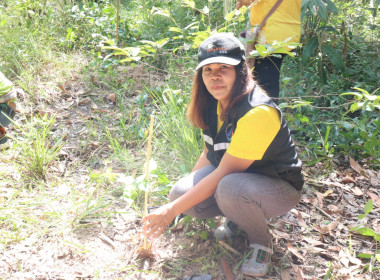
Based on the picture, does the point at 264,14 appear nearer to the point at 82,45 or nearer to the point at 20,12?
the point at 82,45

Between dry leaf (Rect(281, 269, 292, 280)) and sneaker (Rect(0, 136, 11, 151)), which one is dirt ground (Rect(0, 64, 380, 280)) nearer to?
dry leaf (Rect(281, 269, 292, 280))

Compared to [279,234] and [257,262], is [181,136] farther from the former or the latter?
[257,262]

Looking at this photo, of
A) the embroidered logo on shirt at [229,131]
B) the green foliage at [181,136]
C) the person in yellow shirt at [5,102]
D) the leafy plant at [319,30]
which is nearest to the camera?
the embroidered logo on shirt at [229,131]

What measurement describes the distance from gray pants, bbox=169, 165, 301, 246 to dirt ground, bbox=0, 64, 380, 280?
18cm

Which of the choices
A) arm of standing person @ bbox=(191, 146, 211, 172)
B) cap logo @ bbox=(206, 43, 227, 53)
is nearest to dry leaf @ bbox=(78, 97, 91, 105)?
arm of standing person @ bbox=(191, 146, 211, 172)

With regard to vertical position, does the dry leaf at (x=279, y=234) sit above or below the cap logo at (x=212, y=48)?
below

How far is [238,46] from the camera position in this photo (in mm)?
1662

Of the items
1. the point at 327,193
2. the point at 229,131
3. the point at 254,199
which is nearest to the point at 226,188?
the point at 254,199

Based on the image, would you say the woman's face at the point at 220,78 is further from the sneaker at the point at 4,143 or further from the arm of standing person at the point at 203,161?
the sneaker at the point at 4,143

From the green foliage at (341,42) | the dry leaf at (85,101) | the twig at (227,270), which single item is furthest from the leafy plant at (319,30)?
the dry leaf at (85,101)

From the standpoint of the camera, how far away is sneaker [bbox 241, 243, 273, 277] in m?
1.77

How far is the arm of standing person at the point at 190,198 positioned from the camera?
1.64 meters

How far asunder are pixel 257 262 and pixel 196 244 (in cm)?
35

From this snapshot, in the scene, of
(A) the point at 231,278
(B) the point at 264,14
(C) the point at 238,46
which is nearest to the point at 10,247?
(A) the point at 231,278
